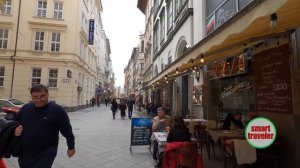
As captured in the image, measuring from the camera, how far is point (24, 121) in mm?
3623

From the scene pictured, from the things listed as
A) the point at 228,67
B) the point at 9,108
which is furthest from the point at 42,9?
the point at 228,67

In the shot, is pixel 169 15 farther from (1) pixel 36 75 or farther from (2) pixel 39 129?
(2) pixel 39 129

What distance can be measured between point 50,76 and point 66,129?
26.0 meters

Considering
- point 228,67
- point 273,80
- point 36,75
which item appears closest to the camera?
point 273,80

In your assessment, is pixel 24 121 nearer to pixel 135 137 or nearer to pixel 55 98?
pixel 135 137

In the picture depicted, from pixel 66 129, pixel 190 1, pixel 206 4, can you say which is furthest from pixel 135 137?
pixel 190 1

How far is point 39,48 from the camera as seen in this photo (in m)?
28.2

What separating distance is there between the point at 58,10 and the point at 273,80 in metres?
27.6

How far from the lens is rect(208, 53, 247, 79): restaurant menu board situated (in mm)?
8188

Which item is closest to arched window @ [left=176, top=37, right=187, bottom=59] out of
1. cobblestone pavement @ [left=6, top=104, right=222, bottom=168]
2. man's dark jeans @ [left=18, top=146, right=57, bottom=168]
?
cobblestone pavement @ [left=6, top=104, right=222, bottom=168]

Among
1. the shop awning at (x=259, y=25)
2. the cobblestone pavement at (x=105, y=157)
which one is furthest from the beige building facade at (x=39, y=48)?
the shop awning at (x=259, y=25)

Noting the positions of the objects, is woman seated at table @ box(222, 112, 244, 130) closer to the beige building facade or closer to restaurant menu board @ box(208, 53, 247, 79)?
restaurant menu board @ box(208, 53, 247, 79)

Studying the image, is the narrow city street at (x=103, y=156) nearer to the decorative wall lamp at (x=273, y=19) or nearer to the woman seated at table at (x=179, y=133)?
the woman seated at table at (x=179, y=133)

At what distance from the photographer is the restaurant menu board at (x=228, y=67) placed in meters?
8.19
